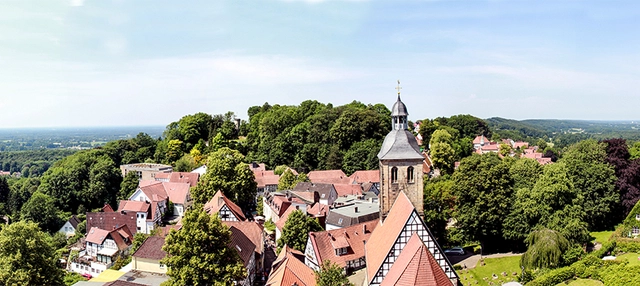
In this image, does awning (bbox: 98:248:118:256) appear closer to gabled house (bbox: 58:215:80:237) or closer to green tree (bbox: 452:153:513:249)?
gabled house (bbox: 58:215:80:237)

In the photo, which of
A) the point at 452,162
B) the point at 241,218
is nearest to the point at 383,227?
the point at 241,218

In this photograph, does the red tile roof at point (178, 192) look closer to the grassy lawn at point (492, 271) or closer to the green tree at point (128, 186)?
the green tree at point (128, 186)

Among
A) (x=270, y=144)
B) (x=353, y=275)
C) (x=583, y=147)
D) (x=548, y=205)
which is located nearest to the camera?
(x=353, y=275)

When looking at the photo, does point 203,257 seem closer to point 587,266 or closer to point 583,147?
point 587,266

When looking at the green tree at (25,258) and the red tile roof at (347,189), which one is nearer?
the green tree at (25,258)

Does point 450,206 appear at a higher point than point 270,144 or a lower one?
lower

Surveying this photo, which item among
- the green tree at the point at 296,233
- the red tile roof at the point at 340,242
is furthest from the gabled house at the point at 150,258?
the red tile roof at the point at 340,242

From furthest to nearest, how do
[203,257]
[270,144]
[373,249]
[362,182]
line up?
1. [270,144]
2. [362,182]
3. [373,249]
4. [203,257]
